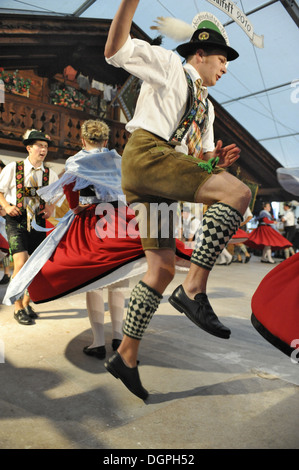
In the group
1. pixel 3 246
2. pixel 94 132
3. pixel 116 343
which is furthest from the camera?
pixel 3 246

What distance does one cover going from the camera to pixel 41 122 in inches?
358

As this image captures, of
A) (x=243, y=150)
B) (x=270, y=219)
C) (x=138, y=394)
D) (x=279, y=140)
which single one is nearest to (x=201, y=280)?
(x=138, y=394)

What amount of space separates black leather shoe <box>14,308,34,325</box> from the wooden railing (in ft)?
19.8

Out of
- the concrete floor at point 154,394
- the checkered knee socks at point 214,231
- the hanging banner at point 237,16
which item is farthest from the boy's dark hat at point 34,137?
the checkered knee socks at point 214,231

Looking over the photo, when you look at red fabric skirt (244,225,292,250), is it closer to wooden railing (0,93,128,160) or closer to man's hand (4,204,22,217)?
wooden railing (0,93,128,160)

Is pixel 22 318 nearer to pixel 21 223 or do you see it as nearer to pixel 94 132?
pixel 21 223

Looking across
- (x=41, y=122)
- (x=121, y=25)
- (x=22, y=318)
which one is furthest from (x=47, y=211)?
(x=41, y=122)

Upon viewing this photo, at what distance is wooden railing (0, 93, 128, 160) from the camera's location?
8484mm

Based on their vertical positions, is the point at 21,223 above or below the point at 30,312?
above

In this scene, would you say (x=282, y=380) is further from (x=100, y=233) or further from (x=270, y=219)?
(x=270, y=219)

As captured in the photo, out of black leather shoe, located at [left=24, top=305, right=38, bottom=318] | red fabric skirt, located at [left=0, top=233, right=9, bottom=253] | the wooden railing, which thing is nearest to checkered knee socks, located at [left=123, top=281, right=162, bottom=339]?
black leather shoe, located at [left=24, top=305, right=38, bottom=318]

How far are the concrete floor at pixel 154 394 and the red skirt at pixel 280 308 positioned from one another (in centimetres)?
55

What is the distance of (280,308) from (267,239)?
33.4 feet

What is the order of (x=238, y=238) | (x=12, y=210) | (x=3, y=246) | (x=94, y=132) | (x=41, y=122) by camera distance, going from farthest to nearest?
1. (x=41, y=122)
2. (x=238, y=238)
3. (x=3, y=246)
4. (x=12, y=210)
5. (x=94, y=132)
